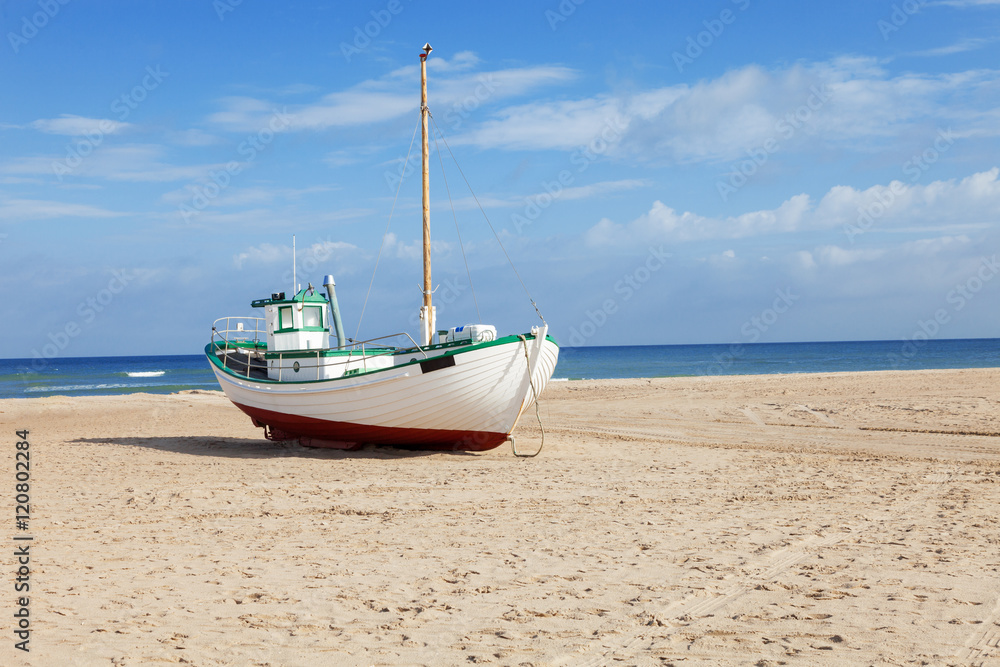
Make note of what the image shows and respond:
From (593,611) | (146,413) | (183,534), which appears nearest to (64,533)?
(183,534)

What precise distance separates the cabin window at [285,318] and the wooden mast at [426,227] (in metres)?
2.98

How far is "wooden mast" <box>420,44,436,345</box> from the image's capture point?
46.9ft

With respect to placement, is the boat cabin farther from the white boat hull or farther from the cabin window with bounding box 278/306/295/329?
the white boat hull

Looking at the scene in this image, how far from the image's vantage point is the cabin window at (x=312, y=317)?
51.1 ft

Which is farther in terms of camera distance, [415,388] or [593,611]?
[415,388]

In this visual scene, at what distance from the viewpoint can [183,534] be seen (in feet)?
25.2

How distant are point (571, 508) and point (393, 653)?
174 inches

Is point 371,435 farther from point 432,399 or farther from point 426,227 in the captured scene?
point 426,227

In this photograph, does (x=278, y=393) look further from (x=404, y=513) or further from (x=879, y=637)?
(x=879, y=637)

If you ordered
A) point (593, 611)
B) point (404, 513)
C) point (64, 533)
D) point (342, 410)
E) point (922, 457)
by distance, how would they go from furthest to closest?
point (342, 410) < point (922, 457) < point (404, 513) < point (64, 533) < point (593, 611)

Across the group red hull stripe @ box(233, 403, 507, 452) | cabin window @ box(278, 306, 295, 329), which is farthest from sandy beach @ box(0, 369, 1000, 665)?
cabin window @ box(278, 306, 295, 329)

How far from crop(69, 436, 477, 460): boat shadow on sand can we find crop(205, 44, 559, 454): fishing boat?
199 mm

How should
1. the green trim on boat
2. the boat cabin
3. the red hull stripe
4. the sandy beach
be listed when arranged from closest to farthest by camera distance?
the sandy beach → the green trim on boat → the red hull stripe → the boat cabin

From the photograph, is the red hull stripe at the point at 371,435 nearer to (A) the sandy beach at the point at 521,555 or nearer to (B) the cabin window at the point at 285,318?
(A) the sandy beach at the point at 521,555
